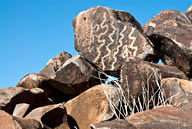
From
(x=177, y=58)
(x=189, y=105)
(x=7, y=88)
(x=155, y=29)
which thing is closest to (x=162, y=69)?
(x=177, y=58)

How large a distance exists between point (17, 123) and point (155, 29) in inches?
99.7

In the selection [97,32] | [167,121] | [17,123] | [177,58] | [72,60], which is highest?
[97,32]

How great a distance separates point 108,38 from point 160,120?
277 cm

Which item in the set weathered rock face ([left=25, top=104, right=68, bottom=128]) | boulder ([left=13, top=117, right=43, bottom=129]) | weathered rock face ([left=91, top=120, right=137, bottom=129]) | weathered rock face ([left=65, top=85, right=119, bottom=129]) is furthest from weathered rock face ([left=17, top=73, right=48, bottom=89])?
weathered rock face ([left=91, top=120, right=137, bottom=129])

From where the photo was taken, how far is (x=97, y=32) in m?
5.44

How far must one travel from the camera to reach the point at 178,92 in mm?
3852

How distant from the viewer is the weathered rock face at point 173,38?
4446 millimetres

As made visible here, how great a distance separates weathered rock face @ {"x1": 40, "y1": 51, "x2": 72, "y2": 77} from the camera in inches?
261

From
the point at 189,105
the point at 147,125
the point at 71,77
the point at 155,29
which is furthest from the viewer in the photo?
the point at 71,77

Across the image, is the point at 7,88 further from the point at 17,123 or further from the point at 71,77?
the point at 17,123

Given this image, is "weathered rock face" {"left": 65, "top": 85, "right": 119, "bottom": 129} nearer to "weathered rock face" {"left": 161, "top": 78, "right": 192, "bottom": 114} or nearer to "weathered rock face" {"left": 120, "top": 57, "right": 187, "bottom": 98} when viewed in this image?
"weathered rock face" {"left": 120, "top": 57, "right": 187, "bottom": 98}

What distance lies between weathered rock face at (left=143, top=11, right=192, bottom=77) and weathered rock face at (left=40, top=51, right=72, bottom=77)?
2453 millimetres

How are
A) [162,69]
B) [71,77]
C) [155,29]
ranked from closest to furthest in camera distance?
[162,69], [155,29], [71,77]

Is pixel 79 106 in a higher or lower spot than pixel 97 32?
lower
